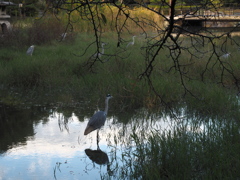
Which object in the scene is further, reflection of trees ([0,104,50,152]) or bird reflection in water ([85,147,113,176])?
reflection of trees ([0,104,50,152])

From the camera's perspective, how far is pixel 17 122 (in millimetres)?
7602

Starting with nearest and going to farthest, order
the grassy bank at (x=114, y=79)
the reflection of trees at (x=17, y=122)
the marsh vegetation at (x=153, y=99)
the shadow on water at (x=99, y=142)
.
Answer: the marsh vegetation at (x=153, y=99), the shadow on water at (x=99, y=142), the reflection of trees at (x=17, y=122), the grassy bank at (x=114, y=79)

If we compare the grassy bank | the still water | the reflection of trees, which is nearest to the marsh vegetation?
the grassy bank

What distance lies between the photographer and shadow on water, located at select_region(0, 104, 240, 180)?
485 centimetres

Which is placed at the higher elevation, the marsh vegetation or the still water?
the marsh vegetation

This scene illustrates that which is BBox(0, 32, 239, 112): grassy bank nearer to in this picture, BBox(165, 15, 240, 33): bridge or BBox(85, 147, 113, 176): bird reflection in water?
BBox(165, 15, 240, 33): bridge

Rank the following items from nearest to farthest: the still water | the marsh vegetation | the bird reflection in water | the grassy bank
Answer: the marsh vegetation, the still water, the bird reflection in water, the grassy bank

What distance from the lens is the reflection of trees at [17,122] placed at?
6.57 metres

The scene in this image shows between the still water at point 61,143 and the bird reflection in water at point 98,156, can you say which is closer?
the still water at point 61,143

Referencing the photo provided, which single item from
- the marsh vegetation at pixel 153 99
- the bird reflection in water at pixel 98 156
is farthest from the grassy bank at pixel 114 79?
the bird reflection in water at pixel 98 156

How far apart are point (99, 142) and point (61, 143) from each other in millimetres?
617

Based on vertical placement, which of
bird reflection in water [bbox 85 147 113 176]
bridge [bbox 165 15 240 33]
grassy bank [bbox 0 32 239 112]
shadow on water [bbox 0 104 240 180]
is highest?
bridge [bbox 165 15 240 33]

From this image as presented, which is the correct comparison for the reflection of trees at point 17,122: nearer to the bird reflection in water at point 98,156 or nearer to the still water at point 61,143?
the still water at point 61,143

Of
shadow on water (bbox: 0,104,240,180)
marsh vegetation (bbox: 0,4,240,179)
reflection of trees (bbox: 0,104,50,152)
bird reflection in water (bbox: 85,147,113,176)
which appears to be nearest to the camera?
marsh vegetation (bbox: 0,4,240,179)
